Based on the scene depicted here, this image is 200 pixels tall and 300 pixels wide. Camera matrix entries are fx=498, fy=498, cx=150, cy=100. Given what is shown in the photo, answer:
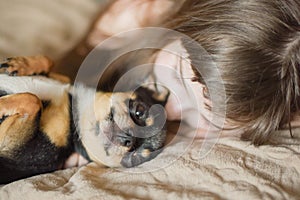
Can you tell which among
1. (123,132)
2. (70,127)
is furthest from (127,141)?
(70,127)

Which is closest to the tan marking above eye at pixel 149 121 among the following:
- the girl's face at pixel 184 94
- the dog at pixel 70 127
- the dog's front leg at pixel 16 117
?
the dog at pixel 70 127

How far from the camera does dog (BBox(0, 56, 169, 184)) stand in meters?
1.07

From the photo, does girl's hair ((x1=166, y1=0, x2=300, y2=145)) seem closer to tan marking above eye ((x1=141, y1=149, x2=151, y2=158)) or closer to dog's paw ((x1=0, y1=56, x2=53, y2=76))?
tan marking above eye ((x1=141, y1=149, x2=151, y2=158))

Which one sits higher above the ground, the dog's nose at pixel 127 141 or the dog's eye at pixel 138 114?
the dog's eye at pixel 138 114

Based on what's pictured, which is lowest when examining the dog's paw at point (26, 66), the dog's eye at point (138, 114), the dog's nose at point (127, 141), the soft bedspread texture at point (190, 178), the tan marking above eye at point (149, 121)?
the soft bedspread texture at point (190, 178)

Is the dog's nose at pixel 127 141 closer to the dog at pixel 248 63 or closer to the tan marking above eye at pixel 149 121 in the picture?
the tan marking above eye at pixel 149 121

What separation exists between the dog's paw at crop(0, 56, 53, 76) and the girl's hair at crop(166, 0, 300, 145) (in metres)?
0.36

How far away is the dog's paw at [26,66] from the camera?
113 cm

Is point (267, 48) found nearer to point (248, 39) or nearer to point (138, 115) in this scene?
point (248, 39)

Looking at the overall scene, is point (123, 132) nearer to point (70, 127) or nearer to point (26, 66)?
point (70, 127)

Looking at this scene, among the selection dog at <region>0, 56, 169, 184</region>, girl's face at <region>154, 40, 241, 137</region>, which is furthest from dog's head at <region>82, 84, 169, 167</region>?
girl's face at <region>154, 40, 241, 137</region>

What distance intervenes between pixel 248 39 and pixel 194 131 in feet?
0.98

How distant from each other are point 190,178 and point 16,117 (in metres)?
0.38

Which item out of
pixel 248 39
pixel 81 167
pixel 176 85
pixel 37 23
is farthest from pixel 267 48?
pixel 37 23
